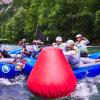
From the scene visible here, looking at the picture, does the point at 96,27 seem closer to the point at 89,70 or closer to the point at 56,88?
the point at 89,70

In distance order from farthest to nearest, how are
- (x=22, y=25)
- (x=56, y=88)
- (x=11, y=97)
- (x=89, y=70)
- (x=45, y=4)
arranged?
(x=22, y=25)
(x=45, y=4)
(x=89, y=70)
(x=11, y=97)
(x=56, y=88)

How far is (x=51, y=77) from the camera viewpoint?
8.59 metres

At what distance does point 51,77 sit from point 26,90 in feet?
9.41

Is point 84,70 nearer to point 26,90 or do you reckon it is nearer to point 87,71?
point 87,71

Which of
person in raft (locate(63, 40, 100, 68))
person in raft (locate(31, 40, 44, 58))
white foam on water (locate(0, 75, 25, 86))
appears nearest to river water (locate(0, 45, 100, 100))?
white foam on water (locate(0, 75, 25, 86))

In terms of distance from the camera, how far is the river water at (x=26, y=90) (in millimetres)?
10062

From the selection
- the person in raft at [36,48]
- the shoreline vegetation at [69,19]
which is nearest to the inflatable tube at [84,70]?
the person in raft at [36,48]

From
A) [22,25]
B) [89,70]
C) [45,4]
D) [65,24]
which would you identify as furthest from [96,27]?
[89,70]

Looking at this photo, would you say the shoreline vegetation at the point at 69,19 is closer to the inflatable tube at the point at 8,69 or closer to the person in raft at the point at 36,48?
the person in raft at the point at 36,48

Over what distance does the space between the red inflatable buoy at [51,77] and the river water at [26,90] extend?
78 centimetres

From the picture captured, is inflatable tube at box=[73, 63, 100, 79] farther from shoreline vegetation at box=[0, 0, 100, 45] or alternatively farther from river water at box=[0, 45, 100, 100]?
shoreline vegetation at box=[0, 0, 100, 45]

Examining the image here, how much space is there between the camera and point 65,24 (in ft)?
161

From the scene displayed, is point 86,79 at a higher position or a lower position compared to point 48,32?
higher

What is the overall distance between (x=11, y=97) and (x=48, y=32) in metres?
39.5
